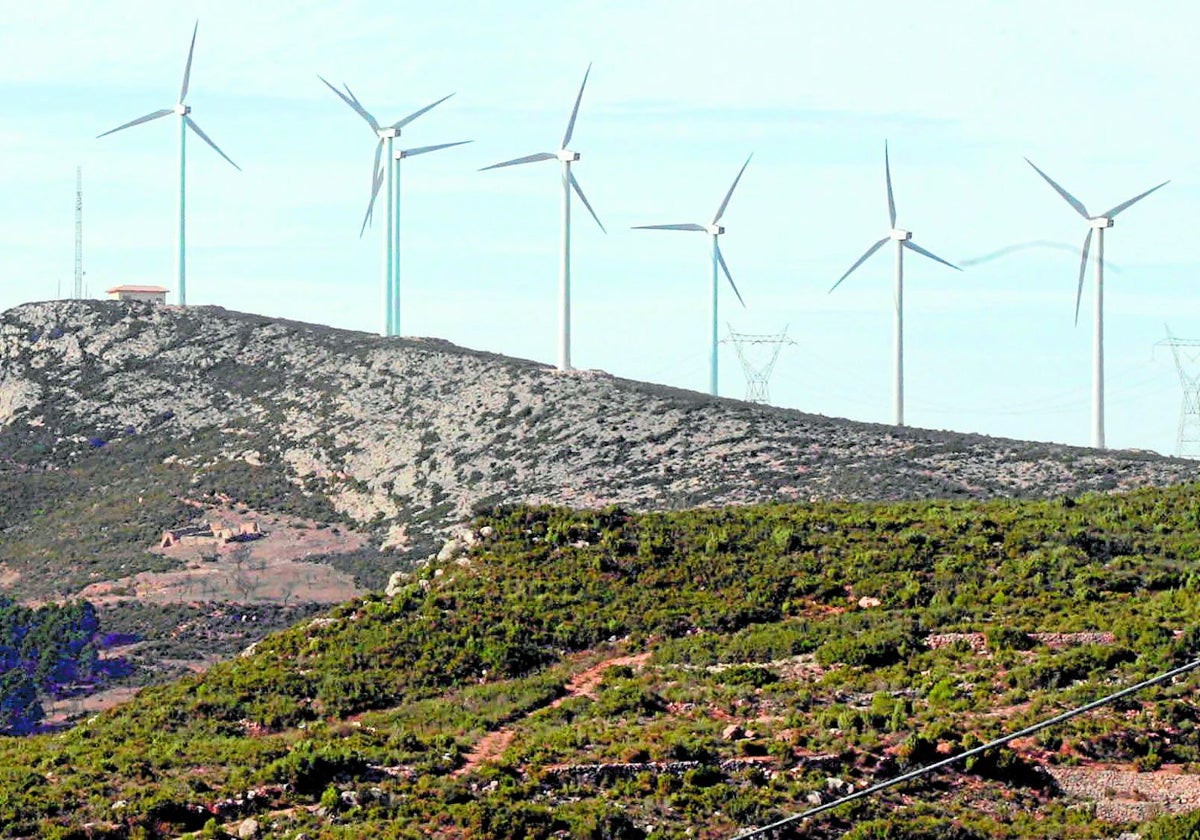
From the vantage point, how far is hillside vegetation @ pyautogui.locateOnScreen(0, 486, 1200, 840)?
52.6 meters

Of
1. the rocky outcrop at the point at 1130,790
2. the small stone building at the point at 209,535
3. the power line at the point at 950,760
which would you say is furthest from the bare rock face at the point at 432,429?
the power line at the point at 950,760

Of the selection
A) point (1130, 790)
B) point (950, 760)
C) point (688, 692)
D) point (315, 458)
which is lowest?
point (1130, 790)

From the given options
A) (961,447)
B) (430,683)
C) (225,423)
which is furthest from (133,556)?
(430,683)

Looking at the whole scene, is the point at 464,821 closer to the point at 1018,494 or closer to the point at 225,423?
the point at 1018,494

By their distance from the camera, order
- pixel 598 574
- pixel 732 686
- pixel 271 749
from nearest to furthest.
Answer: pixel 271 749, pixel 732 686, pixel 598 574

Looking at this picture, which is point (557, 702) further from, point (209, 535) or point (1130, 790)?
point (209, 535)

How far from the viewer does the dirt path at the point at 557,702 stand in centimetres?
5875

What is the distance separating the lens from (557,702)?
6619cm

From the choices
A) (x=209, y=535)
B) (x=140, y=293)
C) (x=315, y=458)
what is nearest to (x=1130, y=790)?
(x=209, y=535)

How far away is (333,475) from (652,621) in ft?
214

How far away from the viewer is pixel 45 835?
51.1 metres

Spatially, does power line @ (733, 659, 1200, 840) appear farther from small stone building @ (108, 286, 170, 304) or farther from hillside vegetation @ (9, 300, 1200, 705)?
small stone building @ (108, 286, 170, 304)

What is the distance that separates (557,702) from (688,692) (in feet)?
15.2

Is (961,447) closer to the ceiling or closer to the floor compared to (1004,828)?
closer to the ceiling
